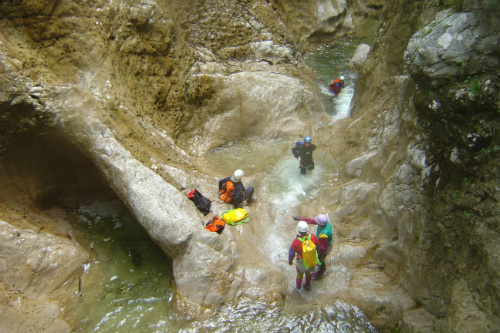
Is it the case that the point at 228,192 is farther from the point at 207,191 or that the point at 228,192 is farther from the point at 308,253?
the point at 308,253

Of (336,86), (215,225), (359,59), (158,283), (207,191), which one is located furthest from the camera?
(359,59)

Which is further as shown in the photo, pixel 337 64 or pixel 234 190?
pixel 337 64

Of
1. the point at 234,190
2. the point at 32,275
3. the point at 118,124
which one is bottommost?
the point at 32,275

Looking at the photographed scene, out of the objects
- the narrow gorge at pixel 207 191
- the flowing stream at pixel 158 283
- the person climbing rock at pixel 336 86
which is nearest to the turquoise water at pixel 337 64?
the person climbing rock at pixel 336 86

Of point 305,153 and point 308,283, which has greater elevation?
point 305,153

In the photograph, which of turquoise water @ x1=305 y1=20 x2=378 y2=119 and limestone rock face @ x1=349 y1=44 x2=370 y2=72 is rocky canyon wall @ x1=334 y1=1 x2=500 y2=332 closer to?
turquoise water @ x1=305 y1=20 x2=378 y2=119

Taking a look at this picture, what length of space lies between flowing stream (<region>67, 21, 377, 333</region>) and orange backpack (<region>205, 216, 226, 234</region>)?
4.33 feet

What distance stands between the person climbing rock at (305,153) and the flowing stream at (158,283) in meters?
0.30

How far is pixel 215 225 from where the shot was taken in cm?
780

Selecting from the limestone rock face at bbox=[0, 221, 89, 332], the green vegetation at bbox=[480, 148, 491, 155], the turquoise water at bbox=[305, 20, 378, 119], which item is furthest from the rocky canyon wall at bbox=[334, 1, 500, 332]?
the limestone rock face at bbox=[0, 221, 89, 332]

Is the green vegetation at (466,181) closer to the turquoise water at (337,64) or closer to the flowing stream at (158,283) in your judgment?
the flowing stream at (158,283)

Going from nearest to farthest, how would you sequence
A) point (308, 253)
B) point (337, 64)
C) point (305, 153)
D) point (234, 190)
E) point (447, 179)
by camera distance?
point (447, 179)
point (308, 253)
point (234, 190)
point (305, 153)
point (337, 64)

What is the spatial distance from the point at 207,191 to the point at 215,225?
1258 mm

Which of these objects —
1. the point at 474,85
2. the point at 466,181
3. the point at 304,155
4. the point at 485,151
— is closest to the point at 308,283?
the point at 466,181
